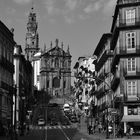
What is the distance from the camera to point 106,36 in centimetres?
8856

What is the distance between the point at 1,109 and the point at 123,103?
54.3 ft

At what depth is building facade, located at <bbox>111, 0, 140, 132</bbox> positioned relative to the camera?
60281mm

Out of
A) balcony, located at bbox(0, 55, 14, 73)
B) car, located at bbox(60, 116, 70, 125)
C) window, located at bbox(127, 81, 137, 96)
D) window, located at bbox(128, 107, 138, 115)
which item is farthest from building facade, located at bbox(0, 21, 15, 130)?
car, located at bbox(60, 116, 70, 125)

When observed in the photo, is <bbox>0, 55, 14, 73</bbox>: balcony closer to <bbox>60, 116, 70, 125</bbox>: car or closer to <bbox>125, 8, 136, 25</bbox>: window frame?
<bbox>125, 8, 136, 25</bbox>: window frame

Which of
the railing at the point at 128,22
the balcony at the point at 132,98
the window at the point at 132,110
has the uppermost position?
the railing at the point at 128,22

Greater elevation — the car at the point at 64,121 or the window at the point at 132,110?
the window at the point at 132,110

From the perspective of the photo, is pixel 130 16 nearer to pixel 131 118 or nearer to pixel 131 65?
pixel 131 65

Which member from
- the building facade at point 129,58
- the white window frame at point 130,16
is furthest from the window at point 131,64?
the white window frame at point 130,16

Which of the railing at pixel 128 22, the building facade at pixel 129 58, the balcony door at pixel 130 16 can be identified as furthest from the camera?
the balcony door at pixel 130 16

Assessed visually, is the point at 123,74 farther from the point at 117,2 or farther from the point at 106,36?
the point at 106,36

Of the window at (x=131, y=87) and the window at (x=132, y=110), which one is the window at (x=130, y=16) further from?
the window at (x=132, y=110)

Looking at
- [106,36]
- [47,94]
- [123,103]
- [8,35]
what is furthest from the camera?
[47,94]

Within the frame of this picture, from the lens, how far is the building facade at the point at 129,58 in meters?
60.3

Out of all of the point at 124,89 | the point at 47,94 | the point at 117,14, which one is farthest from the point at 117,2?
the point at 47,94
